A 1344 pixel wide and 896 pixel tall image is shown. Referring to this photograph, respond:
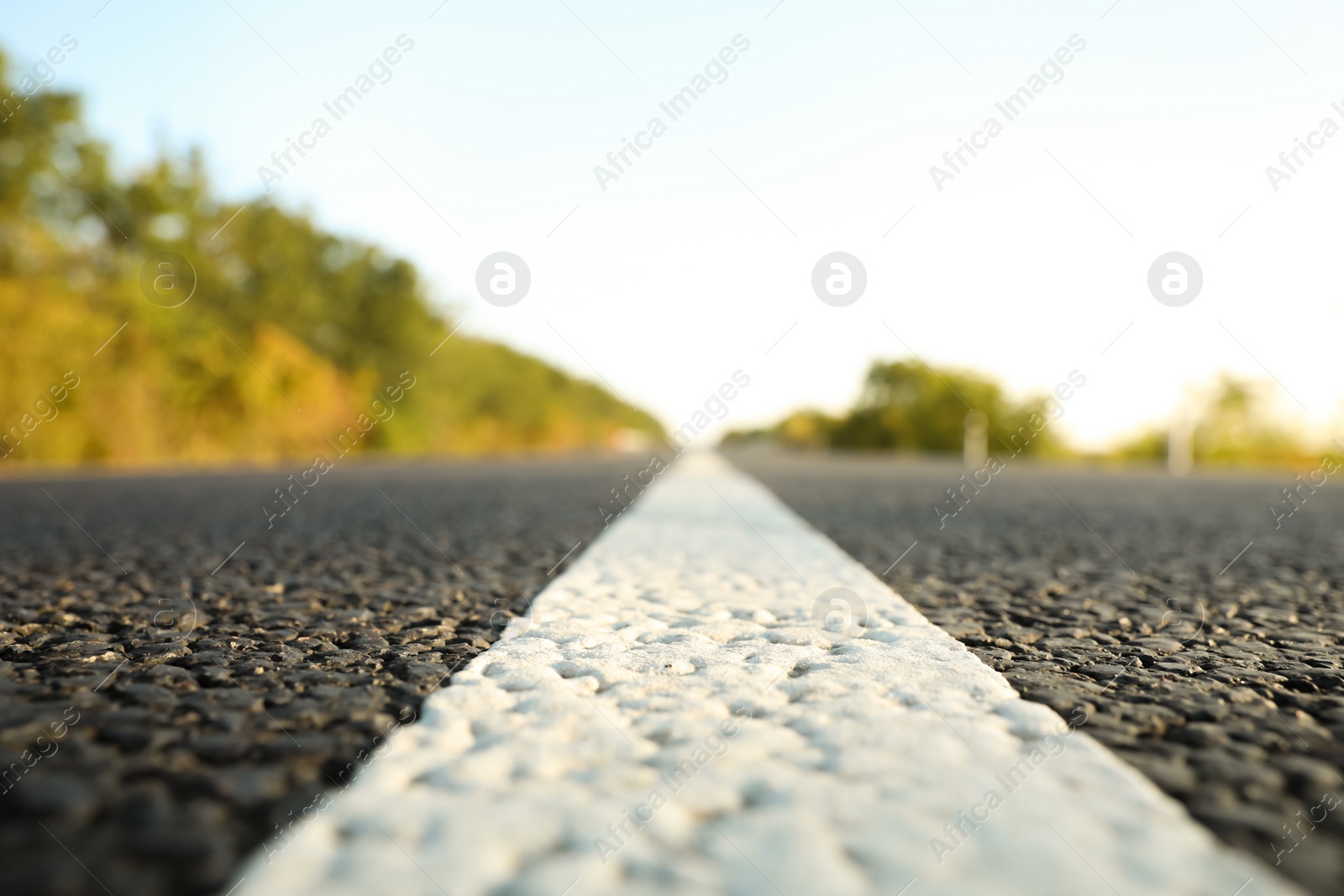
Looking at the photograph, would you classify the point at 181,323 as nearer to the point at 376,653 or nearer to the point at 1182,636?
the point at 376,653

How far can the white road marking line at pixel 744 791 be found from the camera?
134cm

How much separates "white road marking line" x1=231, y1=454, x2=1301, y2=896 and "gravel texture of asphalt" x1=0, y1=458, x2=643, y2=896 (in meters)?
0.18

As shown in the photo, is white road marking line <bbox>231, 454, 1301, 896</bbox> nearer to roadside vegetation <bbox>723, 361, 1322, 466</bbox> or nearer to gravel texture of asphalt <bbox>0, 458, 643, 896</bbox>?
gravel texture of asphalt <bbox>0, 458, 643, 896</bbox>

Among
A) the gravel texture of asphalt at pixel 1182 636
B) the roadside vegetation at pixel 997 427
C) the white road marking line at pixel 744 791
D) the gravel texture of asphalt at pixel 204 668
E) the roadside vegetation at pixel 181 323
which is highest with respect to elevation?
the roadside vegetation at pixel 997 427

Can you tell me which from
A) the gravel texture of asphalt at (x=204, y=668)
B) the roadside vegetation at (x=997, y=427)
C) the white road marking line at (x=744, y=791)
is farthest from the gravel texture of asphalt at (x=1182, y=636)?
the roadside vegetation at (x=997, y=427)

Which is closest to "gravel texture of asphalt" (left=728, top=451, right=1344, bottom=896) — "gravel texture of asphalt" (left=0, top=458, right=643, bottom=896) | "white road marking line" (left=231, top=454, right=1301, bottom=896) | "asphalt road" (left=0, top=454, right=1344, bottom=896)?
"asphalt road" (left=0, top=454, right=1344, bottom=896)

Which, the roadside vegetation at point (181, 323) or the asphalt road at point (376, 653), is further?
the roadside vegetation at point (181, 323)

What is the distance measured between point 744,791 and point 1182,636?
2.36 meters

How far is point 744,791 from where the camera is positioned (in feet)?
5.33

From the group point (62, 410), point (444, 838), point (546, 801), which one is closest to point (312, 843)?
point (444, 838)

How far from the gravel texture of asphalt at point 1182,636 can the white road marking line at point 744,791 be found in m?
0.16

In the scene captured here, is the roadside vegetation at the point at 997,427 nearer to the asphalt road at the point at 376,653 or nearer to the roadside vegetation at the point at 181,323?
the asphalt road at the point at 376,653

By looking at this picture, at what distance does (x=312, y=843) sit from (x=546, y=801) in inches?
16.6

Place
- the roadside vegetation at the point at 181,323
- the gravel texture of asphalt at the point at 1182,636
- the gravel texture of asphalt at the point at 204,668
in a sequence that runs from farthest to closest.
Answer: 1. the roadside vegetation at the point at 181,323
2. the gravel texture of asphalt at the point at 1182,636
3. the gravel texture of asphalt at the point at 204,668
